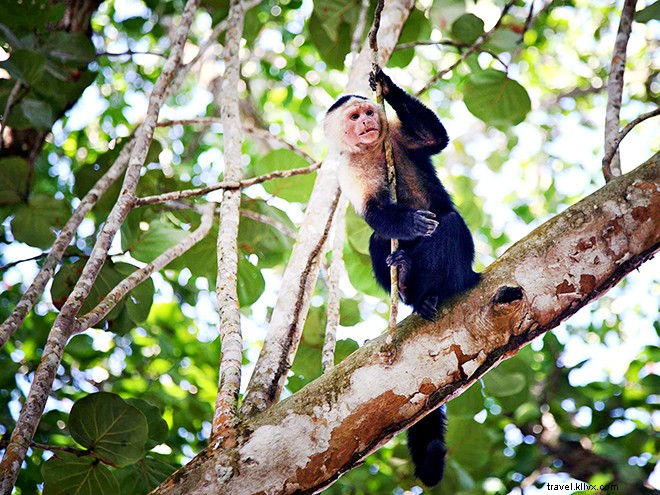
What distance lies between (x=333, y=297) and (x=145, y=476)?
4.04 ft

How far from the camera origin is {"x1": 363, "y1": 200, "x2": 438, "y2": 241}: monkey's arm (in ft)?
9.27

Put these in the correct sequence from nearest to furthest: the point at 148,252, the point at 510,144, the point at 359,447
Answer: the point at 359,447 < the point at 148,252 < the point at 510,144

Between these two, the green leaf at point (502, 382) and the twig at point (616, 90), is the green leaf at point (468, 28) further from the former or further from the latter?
the green leaf at point (502, 382)

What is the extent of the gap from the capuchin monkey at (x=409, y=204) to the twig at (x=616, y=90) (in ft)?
2.36

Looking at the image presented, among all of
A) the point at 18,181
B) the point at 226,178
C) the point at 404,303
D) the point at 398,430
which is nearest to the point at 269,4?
the point at 18,181

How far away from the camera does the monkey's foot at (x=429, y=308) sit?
7.32 feet

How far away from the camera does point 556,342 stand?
5121 mm

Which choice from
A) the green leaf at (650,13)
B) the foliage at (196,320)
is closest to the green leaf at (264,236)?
the foliage at (196,320)

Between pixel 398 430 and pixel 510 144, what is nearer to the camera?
pixel 398 430

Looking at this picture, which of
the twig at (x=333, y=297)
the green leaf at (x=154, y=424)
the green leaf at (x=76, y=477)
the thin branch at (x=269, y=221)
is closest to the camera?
the green leaf at (x=76, y=477)

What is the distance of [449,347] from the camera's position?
2117mm

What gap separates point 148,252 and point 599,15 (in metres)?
7.01

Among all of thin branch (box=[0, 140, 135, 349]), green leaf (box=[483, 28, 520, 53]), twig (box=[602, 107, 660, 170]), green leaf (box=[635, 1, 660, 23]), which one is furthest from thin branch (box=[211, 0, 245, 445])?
green leaf (box=[635, 1, 660, 23])

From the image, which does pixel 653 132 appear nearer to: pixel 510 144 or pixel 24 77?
pixel 510 144
